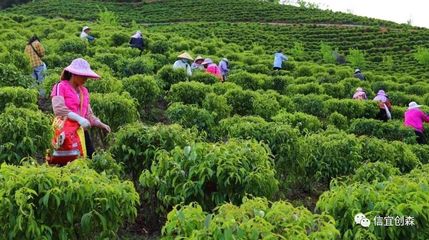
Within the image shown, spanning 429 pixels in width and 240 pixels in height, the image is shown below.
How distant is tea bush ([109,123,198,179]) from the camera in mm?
5988

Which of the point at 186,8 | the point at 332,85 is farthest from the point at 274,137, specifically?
the point at 186,8

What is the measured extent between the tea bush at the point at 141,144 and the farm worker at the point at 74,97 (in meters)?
0.36

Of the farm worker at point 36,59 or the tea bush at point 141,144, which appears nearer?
the tea bush at point 141,144

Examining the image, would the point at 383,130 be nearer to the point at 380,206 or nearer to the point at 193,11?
the point at 380,206

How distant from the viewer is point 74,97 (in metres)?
5.85

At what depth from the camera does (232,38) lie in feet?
110

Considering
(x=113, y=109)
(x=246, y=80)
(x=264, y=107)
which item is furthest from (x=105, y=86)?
(x=246, y=80)

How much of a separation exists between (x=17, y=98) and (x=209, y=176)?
4.06 m

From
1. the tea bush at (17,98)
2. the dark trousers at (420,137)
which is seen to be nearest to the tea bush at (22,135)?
the tea bush at (17,98)

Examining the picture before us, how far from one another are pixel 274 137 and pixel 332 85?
29.6ft

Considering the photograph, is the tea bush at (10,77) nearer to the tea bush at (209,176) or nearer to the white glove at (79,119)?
the white glove at (79,119)

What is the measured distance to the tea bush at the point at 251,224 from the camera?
342cm

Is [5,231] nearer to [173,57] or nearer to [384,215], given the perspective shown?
[384,215]

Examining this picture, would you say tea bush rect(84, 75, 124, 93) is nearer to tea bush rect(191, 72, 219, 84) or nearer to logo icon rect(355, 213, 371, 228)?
tea bush rect(191, 72, 219, 84)
